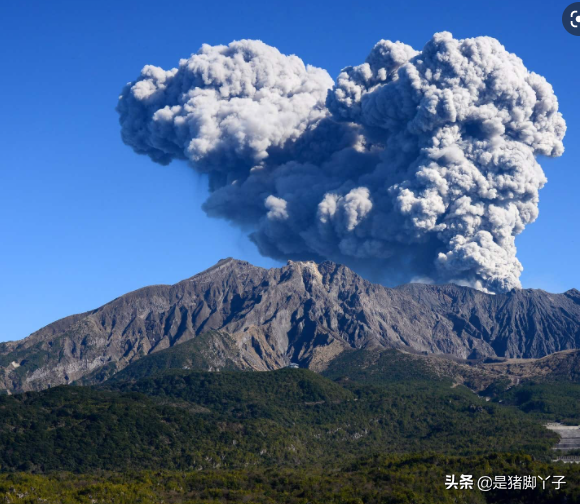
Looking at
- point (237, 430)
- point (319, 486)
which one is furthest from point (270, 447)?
point (319, 486)

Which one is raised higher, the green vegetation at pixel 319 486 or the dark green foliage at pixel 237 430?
the dark green foliage at pixel 237 430

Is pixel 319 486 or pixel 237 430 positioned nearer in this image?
pixel 319 486

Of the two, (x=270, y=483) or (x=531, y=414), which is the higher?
(x=531, y=414)

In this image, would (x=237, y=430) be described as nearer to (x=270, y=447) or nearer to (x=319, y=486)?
(x=270, y=447)

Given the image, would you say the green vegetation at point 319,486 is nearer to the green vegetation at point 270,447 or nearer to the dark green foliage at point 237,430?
the green vegetation at point 270,447

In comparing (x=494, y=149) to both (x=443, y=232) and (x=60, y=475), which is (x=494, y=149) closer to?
(x=443, y=232)

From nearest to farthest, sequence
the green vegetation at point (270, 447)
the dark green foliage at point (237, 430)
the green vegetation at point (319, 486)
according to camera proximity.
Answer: the green vegetation at point (319, 486), the green vegetation at point (270, 447), the dark green foliage at point (237, 430)

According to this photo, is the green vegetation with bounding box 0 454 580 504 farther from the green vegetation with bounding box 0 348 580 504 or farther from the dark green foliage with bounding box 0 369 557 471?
the dark green foliage with bounding box 0 369 557 471

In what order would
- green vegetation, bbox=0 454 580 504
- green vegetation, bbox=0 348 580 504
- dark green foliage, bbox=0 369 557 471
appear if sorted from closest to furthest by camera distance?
green vegetation, bbox=0 454 580 504, green vegetation, bbox=0 348 580 504, dark green foliage, bbox=0 369 557 471

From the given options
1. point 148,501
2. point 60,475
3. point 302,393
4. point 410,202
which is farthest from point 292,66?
point 148,501

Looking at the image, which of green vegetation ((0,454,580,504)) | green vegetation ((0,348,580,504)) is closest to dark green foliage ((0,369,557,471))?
green vegetation ((0,348,580,504))

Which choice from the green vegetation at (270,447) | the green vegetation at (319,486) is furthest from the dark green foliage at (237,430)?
the green vegetation at (319,486)
